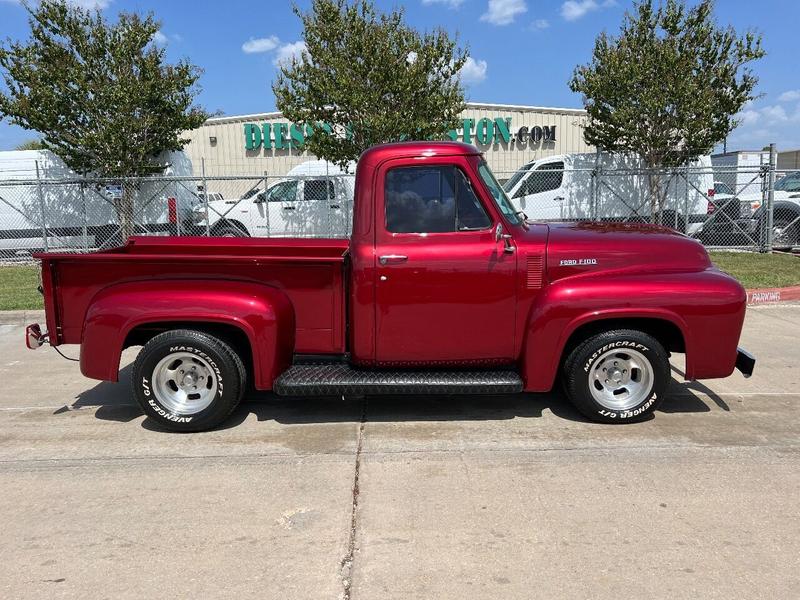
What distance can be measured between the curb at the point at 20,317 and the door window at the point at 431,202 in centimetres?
675

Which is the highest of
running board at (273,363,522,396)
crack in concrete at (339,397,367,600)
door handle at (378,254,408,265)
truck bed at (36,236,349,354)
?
door handle at (378,254,408,265)

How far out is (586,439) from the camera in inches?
181

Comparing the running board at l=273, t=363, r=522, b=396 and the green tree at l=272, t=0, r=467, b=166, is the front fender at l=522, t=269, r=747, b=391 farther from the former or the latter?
the green tree at l=272, t=0, r=467, b=166

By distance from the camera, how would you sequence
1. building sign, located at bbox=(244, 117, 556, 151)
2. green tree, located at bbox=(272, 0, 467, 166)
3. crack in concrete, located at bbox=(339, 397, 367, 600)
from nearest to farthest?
crack in concrete, located at bbox=(339, 397, 367, 600)
green tree, located at bbox=(272, 0, 467, 166)
building sign, located at bbox=(244, 117, 556, 151)

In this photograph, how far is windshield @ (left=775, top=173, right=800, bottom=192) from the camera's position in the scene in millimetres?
17578

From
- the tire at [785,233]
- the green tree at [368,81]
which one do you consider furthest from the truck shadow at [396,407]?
the tire at [785,233]

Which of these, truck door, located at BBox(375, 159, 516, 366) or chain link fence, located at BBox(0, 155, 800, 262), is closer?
truck door, located at BBox(375, 159, 516, 366)

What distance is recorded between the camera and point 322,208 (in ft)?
48.5

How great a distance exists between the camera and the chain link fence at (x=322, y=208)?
1465 cm

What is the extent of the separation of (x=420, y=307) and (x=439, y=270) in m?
0.30

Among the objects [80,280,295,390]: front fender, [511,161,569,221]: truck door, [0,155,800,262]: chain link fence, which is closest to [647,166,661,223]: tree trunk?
[0,155,800,262]: chain link fence

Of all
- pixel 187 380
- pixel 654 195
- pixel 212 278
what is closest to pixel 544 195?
pixel 654 195

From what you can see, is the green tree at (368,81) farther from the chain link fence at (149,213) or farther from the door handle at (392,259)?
the door handle at (392,259)

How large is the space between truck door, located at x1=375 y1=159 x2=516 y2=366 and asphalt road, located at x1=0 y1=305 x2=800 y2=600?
0.68 metres
